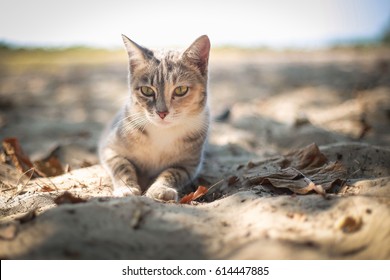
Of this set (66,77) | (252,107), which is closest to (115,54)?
(66,77)

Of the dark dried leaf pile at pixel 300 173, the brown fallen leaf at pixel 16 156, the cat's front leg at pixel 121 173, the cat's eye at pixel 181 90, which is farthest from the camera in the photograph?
the brown fallen leaf at pixel 16 156

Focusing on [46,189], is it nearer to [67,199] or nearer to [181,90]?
[67,199]

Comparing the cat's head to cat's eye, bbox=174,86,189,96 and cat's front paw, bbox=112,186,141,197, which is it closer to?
cat's eye, bbox=174,86,189,96

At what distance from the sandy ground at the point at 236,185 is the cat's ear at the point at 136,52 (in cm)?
86

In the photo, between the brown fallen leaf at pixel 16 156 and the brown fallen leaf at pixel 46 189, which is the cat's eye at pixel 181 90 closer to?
the brown fallen leaf at pixel 46 189

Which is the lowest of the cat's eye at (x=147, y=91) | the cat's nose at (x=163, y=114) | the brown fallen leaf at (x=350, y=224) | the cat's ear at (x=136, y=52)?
the brown fallen leaf at (x=350, y=224)

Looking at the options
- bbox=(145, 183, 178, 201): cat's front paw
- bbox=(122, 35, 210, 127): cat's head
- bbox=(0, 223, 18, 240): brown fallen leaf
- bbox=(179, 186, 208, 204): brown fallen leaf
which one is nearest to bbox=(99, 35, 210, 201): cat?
bbox=(122, 35, 210, 127): cat's head

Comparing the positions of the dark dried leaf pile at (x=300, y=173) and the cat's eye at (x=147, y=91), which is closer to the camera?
the dark dried leaf pile at (x=300, y=173)

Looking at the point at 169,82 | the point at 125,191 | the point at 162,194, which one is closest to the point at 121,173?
the point at 125,191

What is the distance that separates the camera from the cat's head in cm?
237

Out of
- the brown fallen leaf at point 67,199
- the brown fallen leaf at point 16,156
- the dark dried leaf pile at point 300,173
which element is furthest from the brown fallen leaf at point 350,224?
the brown fallen leaf at point 16,156

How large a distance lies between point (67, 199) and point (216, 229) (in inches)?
27.4

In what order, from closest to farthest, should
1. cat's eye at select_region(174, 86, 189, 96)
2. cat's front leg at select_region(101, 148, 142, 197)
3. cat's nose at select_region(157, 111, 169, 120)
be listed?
cat's front leg at select_region(101, 148, 142, 197) → cat's nose at select_region(157, 111, 169, 120) → cat's eye at select_region(174, 86, 189, 96)

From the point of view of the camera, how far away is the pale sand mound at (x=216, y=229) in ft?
4.27
